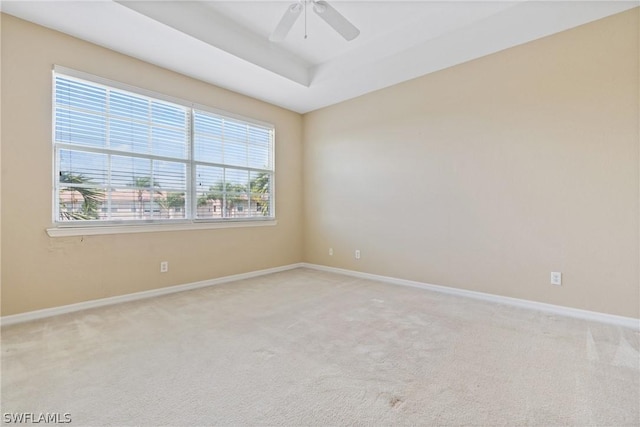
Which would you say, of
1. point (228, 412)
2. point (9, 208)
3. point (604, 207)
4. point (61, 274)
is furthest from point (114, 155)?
point (604, 207)

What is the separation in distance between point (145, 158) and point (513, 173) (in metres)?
4.04

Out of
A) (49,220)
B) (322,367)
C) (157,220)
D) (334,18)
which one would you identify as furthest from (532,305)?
(49,220)

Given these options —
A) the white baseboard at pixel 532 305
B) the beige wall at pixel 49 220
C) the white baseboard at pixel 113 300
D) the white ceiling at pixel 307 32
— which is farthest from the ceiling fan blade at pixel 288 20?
the white baseboard at pixel 532 305

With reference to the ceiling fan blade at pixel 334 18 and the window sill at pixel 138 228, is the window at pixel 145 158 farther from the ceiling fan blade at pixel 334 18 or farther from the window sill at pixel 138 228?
the ceiling fan blade at pixel 334 18

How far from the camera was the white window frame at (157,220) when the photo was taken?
2811 millimetres

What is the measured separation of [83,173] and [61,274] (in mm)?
1002

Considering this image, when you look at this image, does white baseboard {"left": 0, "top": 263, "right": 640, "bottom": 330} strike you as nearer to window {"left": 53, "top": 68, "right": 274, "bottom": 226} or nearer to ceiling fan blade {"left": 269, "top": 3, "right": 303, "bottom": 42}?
window {"left": 53, "top": 68, "right": 274, "bottom": 226}

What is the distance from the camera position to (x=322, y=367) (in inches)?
74.0

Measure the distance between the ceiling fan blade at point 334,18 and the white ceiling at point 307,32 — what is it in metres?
0.49

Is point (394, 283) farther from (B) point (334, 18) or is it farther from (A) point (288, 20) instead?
(A) point (288, 20)

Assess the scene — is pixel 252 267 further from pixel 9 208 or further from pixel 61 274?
pixel 9 208

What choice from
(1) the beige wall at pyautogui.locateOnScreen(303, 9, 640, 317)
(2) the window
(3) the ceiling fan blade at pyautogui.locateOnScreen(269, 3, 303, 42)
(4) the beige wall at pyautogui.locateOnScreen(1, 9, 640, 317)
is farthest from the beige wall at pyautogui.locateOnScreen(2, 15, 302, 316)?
(1) the beige wall at pyautogui.locateOnScreen(303, 9, 640, 317)

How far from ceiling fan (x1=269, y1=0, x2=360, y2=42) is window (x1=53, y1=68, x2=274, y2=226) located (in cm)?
172

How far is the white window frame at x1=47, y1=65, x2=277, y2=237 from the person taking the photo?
111 inches
